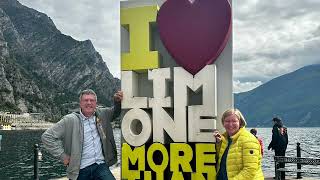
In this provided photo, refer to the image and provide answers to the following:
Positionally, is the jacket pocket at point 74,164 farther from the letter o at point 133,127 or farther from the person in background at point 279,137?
the person in background at point 279,137

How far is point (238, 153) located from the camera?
5336mm

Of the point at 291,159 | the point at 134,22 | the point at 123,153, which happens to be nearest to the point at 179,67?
the point at 134,22

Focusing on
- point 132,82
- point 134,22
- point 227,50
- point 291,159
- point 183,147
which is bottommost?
point 291,159

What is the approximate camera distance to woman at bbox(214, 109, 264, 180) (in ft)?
17.2

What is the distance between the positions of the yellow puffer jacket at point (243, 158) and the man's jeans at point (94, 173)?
70.8 inches

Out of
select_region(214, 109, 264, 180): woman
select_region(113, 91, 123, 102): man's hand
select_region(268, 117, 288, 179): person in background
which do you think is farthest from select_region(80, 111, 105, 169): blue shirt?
select_region(268, 117, 288, 179): person in background

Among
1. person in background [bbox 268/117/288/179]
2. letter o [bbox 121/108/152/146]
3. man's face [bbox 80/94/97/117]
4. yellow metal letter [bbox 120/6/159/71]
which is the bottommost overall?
person in background [bbox 268/117/288/179]

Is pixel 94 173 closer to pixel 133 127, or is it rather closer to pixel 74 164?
pixel 74 164

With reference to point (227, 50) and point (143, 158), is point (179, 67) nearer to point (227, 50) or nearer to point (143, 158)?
point (227, 50)

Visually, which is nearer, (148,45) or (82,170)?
(82,170)

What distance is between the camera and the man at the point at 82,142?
614cm

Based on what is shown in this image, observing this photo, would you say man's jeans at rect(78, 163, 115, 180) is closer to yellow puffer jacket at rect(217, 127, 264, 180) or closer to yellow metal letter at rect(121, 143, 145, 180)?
yellow metal letter at rect(121, 143, 145, 180)

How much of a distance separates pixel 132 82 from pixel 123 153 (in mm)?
1209

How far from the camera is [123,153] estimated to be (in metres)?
7.56
